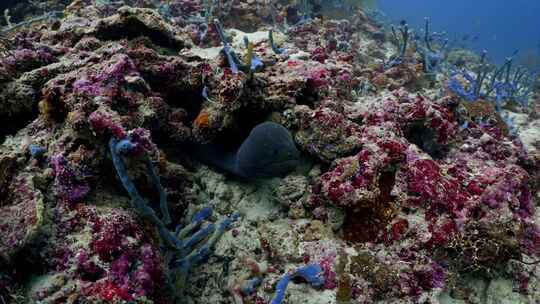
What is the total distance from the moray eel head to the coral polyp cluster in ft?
0.06

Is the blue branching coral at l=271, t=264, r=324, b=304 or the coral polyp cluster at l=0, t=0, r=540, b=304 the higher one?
the coral polyp cluster at l=0, t=0, r=540, b=304

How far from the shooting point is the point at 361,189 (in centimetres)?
343

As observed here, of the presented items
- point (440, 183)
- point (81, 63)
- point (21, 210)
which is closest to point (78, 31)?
point (81, 63)

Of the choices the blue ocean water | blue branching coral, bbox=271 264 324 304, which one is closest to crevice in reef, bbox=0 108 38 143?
blue branching coral, bbox=271 264 324 304

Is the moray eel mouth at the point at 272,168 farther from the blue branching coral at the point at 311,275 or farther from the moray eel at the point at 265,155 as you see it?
the blue branching coral at the point at 311,275

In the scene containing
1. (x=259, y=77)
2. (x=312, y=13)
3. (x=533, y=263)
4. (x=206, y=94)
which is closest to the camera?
(x=533, y=263)

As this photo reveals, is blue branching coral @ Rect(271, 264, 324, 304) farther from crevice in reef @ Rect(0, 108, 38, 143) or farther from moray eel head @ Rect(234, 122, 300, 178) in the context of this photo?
crevice in reef @ Rect(0, 108, 38, 143)

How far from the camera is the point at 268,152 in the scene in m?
3.77

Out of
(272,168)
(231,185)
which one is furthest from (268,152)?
(231,185)

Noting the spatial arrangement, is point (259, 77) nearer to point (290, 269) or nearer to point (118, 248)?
point (290, 269)

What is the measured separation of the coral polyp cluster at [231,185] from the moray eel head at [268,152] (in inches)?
0.7

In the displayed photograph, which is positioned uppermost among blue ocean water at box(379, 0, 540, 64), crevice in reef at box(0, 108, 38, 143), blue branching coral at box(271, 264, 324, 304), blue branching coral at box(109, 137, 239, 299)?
blue ocean water at box(379, 0, 540, 64)

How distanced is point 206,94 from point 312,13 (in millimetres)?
10094

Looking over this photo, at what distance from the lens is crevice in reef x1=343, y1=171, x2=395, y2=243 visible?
3424 millimetres
